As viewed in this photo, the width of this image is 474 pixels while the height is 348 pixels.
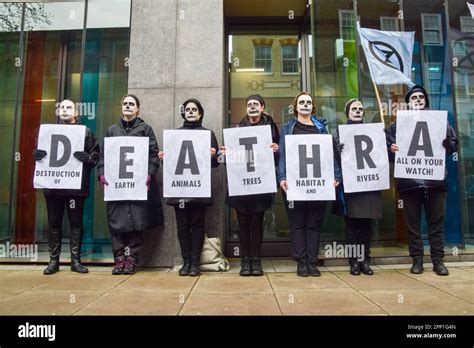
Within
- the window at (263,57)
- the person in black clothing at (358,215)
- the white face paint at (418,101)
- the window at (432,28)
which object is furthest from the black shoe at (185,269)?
the window at (432,28)

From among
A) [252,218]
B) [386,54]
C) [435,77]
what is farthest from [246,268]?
[435,77]

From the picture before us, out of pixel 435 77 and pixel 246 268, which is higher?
pixel 435 77

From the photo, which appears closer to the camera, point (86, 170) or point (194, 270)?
point (194, 270)

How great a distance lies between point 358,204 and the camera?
17.8 feet

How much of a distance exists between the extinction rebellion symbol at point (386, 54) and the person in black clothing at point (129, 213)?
13.7ft

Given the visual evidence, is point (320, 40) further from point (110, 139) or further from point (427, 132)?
point (110, 139)

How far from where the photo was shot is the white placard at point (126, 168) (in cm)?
549

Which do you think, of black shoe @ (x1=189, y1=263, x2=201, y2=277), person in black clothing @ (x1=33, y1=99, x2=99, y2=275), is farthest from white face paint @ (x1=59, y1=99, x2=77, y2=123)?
black shoe @ (x1=189, y1=263, x2=201, y2=277)

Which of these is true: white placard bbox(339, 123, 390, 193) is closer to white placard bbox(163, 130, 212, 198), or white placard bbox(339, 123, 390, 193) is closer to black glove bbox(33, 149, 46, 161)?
white placard bbox(163, 130, 212, 198)

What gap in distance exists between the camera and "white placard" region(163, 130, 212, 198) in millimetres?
5504

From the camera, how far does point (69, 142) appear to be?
570cm

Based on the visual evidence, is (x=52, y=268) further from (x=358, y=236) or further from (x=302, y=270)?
(x=358, y=236)

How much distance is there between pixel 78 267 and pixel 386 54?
20.7 feet

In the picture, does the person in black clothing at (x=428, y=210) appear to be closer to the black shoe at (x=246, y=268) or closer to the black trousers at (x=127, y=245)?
the black shoe at (x=246, y=268)
